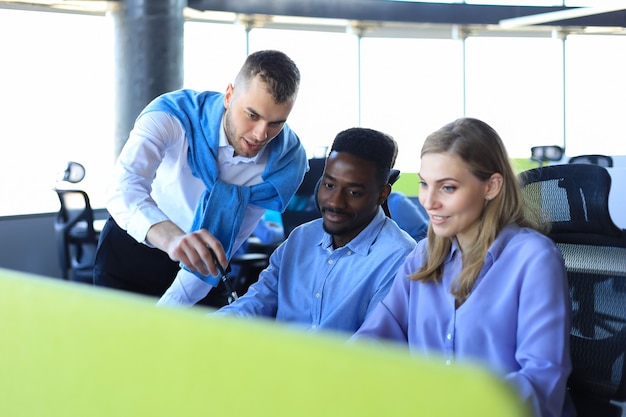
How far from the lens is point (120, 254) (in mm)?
2242

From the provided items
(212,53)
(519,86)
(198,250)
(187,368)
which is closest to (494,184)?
(198,250)

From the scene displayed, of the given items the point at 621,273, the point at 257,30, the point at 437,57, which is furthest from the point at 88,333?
the point at 437,57

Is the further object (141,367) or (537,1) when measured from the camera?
(537,1)

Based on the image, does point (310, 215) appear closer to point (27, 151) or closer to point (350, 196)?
point (350, 196)

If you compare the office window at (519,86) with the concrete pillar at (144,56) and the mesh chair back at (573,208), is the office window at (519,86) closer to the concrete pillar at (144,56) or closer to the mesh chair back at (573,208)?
the concrete pillar at (144,56)

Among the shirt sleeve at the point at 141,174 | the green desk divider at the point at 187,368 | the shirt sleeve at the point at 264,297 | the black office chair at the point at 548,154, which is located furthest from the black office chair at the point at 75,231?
the green desk divider at the point at 187,368

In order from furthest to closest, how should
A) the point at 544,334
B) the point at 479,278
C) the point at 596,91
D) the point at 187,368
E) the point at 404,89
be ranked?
1. the point at 596,91
2. the point at 404,89
3. the point at 479,278
4. the point at 544,334
5. the point at 187,368

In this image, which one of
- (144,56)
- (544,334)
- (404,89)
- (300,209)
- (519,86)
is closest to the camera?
(544,334)

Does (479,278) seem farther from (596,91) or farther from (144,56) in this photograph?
(596,91)

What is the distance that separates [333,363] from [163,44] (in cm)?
626

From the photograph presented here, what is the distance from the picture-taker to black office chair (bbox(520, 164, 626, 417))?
58.9 inches

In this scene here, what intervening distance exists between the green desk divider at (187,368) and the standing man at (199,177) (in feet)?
A: 3.00

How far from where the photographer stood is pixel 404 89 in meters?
8.52

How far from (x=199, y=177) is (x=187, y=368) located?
1516 mm
